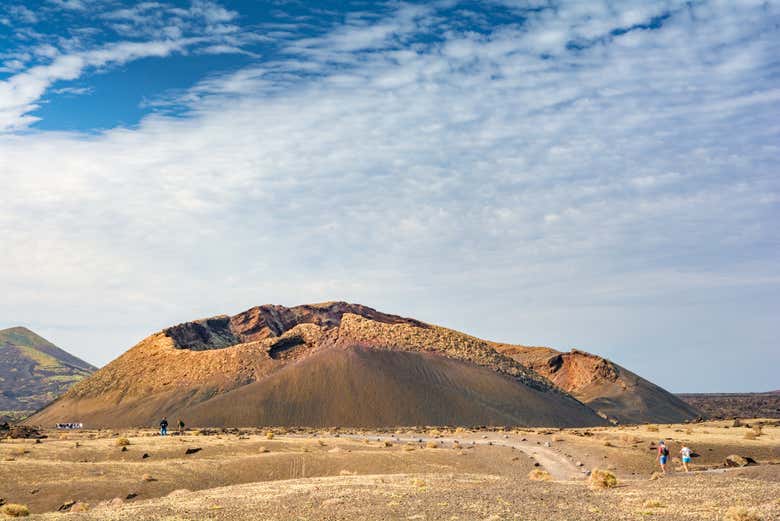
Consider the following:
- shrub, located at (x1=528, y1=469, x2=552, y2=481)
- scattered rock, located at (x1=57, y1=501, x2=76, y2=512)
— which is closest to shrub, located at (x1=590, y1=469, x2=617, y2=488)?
shrub, located at (x1=528, y1=469, x2=552, y2=481)

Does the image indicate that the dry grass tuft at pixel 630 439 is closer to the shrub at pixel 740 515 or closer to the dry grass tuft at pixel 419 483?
the dry grass tuft at pixel 419 483

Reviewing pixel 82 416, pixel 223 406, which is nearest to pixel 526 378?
pixel 223 406

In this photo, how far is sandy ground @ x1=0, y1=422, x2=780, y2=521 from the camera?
70.7 feet

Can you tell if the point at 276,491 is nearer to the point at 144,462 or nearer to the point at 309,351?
the point at 144,462

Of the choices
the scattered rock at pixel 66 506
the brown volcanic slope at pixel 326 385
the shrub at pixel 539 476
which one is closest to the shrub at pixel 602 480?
the shrub at pixel 539 476

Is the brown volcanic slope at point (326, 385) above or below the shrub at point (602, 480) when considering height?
above

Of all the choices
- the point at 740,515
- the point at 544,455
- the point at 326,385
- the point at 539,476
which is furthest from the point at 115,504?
the point at 326,385

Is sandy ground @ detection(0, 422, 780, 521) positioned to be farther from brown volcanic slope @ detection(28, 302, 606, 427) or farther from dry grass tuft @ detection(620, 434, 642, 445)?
brown volcanic slope @ detection(28, 302, 606, 427)

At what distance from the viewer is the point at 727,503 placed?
21.7 m

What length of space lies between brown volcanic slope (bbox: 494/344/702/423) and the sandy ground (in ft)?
183

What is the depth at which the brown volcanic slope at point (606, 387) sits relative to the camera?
112000 mm

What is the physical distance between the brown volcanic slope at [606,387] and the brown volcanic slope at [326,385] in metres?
17.7

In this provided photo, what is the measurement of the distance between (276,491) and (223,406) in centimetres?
5718

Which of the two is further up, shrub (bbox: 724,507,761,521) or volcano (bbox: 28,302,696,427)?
volcano (bbox: 28,302,696,427)
